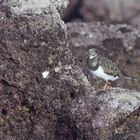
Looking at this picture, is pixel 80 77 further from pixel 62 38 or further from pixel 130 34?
pixel 130 34

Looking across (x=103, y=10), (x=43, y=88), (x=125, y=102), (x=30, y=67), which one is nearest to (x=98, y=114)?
(x=125, y=102)

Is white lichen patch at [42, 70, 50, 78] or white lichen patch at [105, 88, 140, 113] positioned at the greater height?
white lichen patch at [42, 70, 50, 78]

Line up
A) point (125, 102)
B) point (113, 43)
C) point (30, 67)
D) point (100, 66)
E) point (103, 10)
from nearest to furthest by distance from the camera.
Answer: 1. point (30, 67)
2. point (125, 102)
3. point (100, 66)
4. point (113, 43)
5. point (103, 10)

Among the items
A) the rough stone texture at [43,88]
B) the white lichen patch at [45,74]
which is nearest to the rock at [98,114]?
the rough stone texture at [43,88]

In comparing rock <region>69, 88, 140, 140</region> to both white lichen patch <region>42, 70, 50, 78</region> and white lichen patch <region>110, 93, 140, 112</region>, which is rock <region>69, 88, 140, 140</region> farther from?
white lichen patch <region>42, 70, 50, 78</region>

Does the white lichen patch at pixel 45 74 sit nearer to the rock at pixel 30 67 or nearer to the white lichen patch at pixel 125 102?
the rock at pixel 30 67

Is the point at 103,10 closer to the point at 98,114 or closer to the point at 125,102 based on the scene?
the point at 125,102

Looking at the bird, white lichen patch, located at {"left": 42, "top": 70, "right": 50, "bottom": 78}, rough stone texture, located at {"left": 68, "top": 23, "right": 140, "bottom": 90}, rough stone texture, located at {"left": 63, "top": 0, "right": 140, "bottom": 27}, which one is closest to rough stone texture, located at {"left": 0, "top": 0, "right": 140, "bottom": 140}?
white lichen patch, located at {"left": 42, "top": 70, "right": 50, "bottom": 78}
